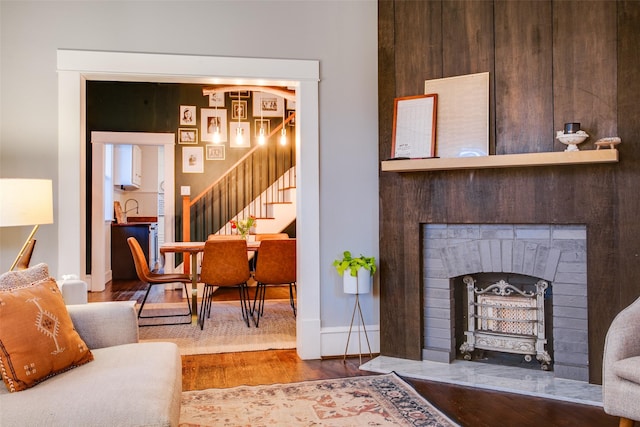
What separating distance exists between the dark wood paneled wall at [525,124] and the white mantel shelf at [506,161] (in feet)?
0.61

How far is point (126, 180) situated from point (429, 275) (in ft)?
23.9

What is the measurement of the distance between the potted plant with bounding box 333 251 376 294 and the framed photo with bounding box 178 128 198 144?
15.8 feet

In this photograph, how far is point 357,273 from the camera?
11.4 feet

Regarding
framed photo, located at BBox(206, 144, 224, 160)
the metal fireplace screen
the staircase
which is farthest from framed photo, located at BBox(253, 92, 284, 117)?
the metal fireplace screen

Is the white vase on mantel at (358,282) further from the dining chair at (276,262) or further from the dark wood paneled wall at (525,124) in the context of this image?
the dining chair at (276,262)

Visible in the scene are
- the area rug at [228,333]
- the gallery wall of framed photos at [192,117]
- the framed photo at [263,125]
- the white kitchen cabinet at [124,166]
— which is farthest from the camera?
the white kitchen cabinet at [124,166]

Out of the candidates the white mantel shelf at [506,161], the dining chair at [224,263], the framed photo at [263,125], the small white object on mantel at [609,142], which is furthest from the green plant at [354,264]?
the framed photo at [263,125]

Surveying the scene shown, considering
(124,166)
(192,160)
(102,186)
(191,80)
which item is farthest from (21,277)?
(124,166)

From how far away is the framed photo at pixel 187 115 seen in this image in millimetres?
7508

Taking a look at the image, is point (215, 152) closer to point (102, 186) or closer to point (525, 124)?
point (102, 186)

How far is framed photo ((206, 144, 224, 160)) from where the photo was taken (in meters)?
7.66

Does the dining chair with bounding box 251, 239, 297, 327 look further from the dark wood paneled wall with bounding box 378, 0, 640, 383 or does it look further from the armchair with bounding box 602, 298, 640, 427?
the armchair with bounding box 602, 298, 640, 427

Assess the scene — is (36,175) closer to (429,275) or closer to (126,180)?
(429,275)

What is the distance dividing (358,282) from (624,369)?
5.78 feet
